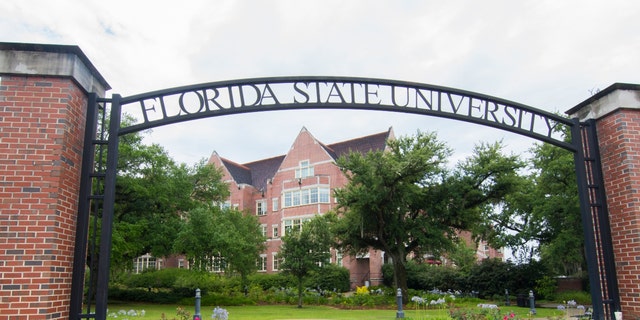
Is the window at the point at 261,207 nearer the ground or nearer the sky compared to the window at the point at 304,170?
A: nearer the ground

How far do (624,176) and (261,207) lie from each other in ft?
147

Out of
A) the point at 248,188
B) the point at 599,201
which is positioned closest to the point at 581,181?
the point at 599,201

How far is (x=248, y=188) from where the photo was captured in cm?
5156

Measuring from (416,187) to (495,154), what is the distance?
453 cm

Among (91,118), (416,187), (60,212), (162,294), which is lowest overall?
(162,294)

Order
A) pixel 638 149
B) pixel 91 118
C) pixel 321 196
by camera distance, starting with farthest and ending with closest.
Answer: pixel 321 196 < pixel 638 149 < pixel 91 118

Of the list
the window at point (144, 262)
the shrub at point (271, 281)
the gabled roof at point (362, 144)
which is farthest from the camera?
the window at point (144, 262)

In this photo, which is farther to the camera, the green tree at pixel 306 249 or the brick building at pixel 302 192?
the brick building at pixel 302 192

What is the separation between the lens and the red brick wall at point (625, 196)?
6.93 metres

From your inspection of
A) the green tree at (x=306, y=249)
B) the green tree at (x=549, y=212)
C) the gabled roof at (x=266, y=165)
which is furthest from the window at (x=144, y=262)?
the green tree at (x=549, y=212)

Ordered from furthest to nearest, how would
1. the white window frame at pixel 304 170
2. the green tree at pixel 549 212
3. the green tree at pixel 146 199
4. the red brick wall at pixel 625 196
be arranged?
the white window frame at pixel 304 170 → the green tree at pixel 146 199 → the green tree at pixel 549 212 → the red brick wall at pixel 625 196

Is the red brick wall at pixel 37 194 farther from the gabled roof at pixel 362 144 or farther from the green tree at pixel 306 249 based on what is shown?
the gabled roof at pixel 362 144

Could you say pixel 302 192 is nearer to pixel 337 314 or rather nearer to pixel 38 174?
pixel 337 314

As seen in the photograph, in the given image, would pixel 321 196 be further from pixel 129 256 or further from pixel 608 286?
pixel 608 286
